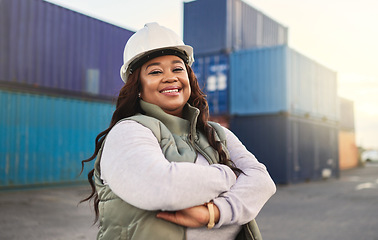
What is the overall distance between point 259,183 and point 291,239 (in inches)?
166

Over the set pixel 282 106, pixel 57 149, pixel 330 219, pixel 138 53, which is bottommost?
pixel 330 219

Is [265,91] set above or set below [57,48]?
below

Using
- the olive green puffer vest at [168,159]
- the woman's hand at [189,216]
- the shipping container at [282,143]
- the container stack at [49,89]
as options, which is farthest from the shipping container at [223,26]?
the woman's hand at [189,216]

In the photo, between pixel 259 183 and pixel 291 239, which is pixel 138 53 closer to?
pixel 259 183

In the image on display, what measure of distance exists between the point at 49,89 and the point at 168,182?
10.5 metres

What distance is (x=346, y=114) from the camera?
30.4 meters

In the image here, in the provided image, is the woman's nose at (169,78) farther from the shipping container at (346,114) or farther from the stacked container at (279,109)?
the shipping container at (346,114)

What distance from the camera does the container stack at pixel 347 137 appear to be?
2770 cm

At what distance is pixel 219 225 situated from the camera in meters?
1.38

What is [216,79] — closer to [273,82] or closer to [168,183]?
[273,82]

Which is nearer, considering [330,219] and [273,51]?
[330,219]

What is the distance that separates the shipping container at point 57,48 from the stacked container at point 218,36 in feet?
13.4

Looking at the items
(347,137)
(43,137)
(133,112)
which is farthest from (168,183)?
(347,137)

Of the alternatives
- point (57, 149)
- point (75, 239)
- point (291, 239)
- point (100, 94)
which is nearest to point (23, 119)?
point (57, 149)
